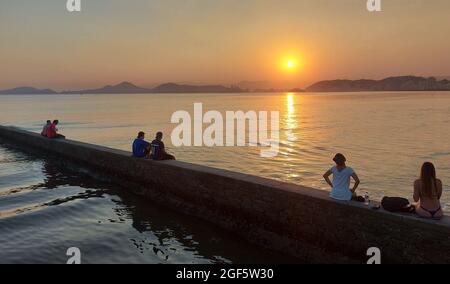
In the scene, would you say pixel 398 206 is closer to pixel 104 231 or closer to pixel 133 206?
pixel 104 231

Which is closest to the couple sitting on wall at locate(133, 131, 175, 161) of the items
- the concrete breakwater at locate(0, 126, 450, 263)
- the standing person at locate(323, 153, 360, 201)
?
the concrete breakwater at locate(0, 126, 450, 263)

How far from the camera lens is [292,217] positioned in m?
9.25

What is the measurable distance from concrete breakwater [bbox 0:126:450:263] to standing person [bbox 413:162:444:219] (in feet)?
0.85

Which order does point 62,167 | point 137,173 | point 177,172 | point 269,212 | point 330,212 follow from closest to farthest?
point 330,212 → point 269,212 → point 177,172 → point 137,173 → point 62,167

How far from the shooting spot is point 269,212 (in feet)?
32.2

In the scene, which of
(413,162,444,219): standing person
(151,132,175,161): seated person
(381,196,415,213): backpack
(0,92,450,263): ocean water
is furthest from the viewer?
(151,132,175,161): seated person

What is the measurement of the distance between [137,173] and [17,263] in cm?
664

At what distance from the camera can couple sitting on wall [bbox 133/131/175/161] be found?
14250 mm

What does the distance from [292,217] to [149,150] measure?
7.60 m

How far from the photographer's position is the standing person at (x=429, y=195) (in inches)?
279

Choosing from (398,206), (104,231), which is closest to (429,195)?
(398,206)

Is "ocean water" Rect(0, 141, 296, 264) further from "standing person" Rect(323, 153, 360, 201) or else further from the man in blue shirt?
"standing person" Rect(323, 153, 360, 201)
